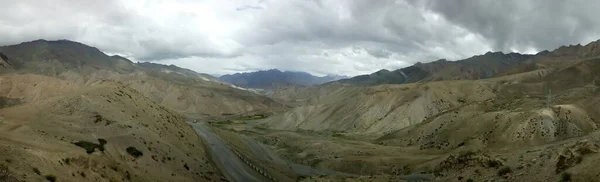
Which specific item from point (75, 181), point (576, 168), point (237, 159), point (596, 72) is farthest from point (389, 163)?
point (596, 72)

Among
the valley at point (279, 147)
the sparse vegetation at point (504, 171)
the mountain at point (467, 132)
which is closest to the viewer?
the valley at point (279, 147)

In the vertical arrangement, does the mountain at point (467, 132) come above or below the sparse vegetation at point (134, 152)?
above

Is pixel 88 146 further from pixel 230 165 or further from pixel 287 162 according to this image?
pixel 287 162

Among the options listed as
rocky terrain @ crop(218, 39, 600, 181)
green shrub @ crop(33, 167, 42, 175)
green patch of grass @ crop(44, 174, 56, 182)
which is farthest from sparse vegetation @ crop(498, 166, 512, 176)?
green shrub @ crop(33, 167, 42, 175)

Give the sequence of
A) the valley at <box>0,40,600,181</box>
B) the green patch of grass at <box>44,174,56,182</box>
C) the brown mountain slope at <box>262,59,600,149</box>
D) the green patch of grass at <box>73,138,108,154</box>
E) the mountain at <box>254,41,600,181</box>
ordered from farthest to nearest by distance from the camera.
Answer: the brown mountain slope at <box>262,59,600,149</box> → the green patch of grass at <box>73,138,108,154</box> → the mountain at <box>254,41,600,181</box> → the valley at <box>0,40,600,181</box> → the green patch of grass at <box>44,174,56,182</box>

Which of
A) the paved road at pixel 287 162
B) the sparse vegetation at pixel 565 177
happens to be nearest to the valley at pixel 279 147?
the sparse vegetation at pixel 565 177

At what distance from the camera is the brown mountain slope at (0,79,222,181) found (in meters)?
39.0

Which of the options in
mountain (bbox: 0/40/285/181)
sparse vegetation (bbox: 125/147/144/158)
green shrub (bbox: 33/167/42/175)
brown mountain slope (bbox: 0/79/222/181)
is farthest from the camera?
sparse vegetation (bbox: 125/147/144/158)

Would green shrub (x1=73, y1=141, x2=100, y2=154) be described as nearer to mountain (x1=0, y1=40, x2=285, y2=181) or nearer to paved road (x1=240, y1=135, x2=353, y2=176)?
→ mountain (x1=0, y1=40, x2=285, y2=181)

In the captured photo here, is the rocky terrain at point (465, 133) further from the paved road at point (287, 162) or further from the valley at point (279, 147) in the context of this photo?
the paved road at point (287, 162)

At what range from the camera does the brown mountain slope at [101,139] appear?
1537 inches

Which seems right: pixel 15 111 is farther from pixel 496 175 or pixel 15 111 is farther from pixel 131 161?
pixel 496 175

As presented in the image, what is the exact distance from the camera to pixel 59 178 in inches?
1430

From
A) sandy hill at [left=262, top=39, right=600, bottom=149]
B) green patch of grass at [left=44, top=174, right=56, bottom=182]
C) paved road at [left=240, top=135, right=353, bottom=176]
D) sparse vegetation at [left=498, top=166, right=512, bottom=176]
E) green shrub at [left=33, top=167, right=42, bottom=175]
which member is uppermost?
sandy hill at [left=262, top=39, right=600, bottom=149]
